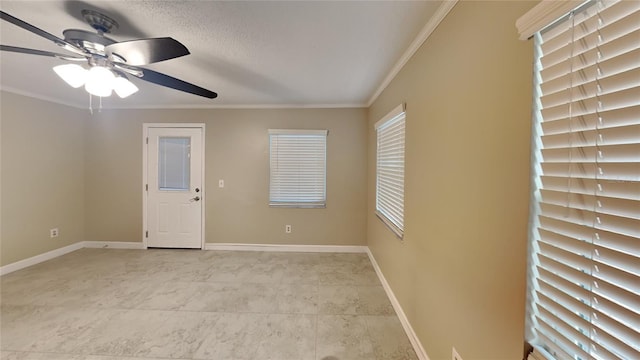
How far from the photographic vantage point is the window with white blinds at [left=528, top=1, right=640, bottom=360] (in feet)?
1.90

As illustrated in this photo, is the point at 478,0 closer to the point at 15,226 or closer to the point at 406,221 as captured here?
the point at 406,221

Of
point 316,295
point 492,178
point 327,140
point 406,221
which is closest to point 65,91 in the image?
point 327,140

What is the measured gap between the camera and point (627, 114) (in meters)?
0.58

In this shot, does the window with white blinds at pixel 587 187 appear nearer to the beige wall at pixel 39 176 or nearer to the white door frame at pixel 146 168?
the white door frame at pixel 146 168

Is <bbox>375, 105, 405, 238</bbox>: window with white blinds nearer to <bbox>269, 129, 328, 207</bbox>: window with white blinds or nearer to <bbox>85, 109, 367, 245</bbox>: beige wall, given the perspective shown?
<bbox>85, 109, 367, 245</bbox>: beige wall

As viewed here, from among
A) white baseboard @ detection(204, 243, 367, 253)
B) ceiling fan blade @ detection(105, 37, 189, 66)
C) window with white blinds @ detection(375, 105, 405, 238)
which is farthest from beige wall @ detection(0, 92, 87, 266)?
window with white blinds @ detection(375, 105, 405, 238)

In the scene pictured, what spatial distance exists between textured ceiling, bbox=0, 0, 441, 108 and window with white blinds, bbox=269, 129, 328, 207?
3.24 feet

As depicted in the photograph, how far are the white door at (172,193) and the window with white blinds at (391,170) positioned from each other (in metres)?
2.91

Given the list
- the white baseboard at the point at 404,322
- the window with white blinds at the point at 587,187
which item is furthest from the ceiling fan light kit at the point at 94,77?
the white baseboard at the point at 404,322

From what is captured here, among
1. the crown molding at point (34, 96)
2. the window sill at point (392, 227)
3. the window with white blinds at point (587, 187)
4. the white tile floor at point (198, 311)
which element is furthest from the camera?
the crown molding at point (34, 96)

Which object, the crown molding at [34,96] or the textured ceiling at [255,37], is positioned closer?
the textured ceiling at [255,37]

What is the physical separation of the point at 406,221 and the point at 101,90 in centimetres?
247

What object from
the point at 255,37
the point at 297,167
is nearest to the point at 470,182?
the point at 255,37

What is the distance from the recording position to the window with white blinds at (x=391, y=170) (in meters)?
2.30
